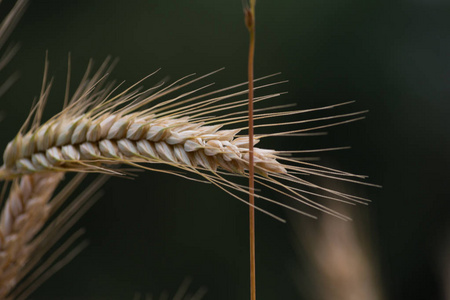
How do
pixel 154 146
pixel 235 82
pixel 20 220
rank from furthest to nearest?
1. pixel 235 82
2. pixel 20 220
3. pixel 154 146

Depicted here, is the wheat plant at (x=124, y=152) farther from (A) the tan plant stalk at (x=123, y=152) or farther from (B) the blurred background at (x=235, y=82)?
(B) the blurred background at (x=235, y=82)

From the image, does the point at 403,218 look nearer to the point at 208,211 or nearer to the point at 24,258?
the point at 208,211

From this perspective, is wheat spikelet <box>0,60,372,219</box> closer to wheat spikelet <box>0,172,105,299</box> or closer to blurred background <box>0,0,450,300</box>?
wheat spikelet <box>0,172,105,299</box>

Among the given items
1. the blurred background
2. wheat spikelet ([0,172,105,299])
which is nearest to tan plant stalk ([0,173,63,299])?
wheat spikelet ([0,172,105,299])

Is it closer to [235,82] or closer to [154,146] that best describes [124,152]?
[154,146]

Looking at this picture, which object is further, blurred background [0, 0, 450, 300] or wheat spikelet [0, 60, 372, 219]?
blurred background [0, 0, 450, 300]

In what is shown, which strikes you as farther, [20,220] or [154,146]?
[20,220]

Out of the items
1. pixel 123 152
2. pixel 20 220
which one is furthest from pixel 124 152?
pixel 20 220

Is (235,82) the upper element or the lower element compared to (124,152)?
upper

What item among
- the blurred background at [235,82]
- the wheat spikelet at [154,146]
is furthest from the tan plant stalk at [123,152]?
the blurred background at [235,82]

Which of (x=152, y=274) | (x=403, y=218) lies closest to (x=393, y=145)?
(x=403, y=218)
